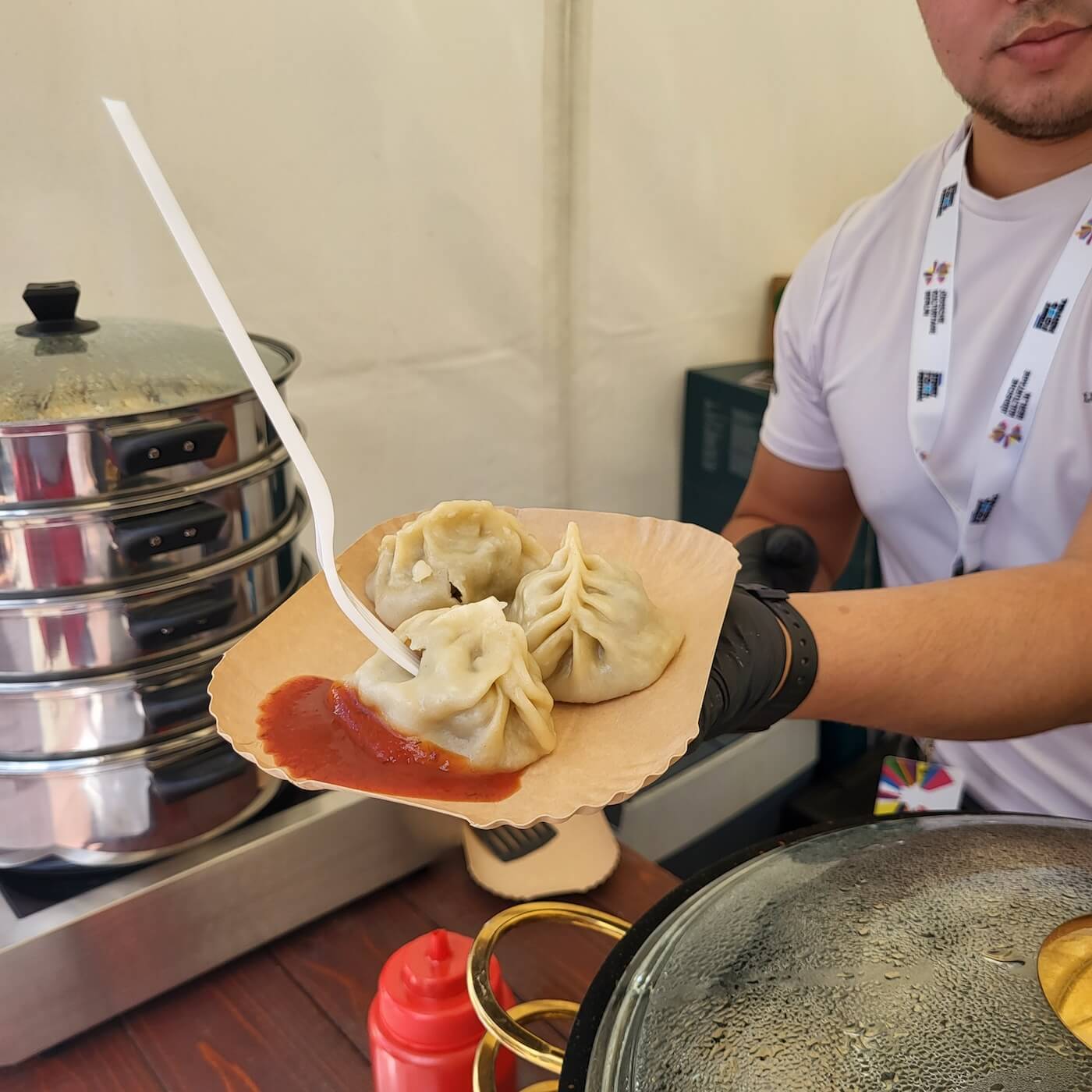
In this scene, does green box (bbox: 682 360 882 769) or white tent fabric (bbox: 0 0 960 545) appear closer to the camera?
white tent fabric (bbox: 0 0 960 545)

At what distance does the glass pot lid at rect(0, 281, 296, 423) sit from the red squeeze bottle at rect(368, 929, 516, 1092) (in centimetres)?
69

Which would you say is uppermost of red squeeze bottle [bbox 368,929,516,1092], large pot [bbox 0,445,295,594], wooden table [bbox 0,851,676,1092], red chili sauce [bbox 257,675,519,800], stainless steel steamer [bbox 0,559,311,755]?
large pot [bbox 0,445,295,594]

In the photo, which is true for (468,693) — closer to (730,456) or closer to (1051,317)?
(1051,317)

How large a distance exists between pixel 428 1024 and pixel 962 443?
133 cm

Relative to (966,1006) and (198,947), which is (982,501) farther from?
(198,947)

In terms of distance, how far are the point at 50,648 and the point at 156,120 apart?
1.18m

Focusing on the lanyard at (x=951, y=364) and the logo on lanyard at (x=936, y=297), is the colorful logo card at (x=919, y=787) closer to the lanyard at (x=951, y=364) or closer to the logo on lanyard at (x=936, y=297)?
the lanyard at (x=951, y=364)

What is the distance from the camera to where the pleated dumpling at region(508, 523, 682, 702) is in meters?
1.05

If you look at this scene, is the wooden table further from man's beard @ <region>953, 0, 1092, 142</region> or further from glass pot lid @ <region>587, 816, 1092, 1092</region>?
man's beard @ <region>953, 0, 1092, 142</region>

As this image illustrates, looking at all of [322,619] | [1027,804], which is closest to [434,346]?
[322,619]

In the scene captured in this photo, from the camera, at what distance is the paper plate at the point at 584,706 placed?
2.76ft

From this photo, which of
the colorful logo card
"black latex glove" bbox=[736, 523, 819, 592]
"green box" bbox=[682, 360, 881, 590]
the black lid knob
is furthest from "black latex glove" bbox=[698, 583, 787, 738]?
"green box" bbox=[682, 360, 881, 590]

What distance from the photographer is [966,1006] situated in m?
0.65

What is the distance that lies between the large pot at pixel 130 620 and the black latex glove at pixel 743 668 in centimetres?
64
